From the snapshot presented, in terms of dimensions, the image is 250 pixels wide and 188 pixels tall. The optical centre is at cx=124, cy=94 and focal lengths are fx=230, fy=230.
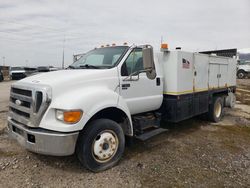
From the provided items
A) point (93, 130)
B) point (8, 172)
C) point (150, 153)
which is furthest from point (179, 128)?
point (8, 172)

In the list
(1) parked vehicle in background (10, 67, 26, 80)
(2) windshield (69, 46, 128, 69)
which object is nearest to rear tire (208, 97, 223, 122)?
(2) windshield (69, 46, 128, 69)

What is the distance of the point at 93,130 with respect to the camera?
3.62 m

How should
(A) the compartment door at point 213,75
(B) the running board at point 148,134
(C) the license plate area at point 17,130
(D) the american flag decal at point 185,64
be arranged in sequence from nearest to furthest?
(C) the license plate area at point 17,130, (B) the running board at point 148,134, (D) the american flag decal at point 185,64, (A) the compartment door at point 213,75

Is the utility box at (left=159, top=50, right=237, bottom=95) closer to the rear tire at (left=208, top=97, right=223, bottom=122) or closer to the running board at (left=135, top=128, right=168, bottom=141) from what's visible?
the rear tire at (left=208, top=97, right=223, bottom=122)

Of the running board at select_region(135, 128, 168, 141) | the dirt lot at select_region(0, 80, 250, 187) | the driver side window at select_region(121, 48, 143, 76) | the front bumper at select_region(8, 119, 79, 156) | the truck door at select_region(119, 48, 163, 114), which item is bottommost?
the dirt lot at select_region(0, 80, 250, 187)

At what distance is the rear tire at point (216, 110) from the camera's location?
7.17 m

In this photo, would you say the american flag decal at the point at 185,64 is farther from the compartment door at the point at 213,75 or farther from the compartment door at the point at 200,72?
the compartment door at the point at 213,75

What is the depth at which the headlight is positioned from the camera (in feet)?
10.7

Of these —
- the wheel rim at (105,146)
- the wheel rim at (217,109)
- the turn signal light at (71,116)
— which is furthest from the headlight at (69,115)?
the wheel rim at (217,109)

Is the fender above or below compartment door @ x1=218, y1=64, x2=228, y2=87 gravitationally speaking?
below

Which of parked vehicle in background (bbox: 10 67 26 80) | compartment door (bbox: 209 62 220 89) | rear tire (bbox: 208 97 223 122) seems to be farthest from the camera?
parked vehicle in background (bbox: 10 67 26 80)

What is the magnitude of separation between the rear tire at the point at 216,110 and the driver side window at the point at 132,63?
3600 millimetres

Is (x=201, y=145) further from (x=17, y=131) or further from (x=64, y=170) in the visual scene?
(x=17, y=131)

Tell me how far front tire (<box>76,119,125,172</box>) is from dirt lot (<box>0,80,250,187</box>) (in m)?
0.16
